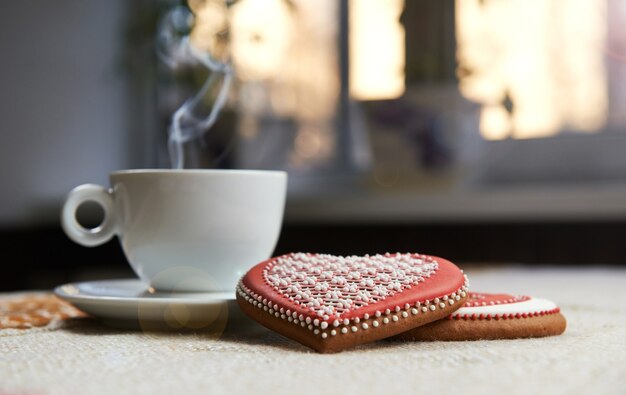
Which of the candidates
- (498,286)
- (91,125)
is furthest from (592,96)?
(91,125)

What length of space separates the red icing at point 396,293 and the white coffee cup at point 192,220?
0.12 meters

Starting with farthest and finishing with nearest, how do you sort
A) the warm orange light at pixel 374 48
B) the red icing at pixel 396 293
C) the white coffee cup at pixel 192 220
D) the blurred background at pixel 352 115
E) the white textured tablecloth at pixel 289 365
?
the warm orange light at pixel 374 48
the blurred background at pixel 352 115
the white coffee cup at pixel 192 220
the red icing at pixel 396 293
the white textured tablecloth at pixel 289 365

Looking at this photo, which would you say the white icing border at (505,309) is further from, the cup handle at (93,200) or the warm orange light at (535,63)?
the warm orange light at (535,63)

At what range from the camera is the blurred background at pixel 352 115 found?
1.66 m

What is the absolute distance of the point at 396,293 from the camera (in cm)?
47

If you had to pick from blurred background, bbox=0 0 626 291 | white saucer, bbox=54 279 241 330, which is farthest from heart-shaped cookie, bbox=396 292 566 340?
blurred background, bbox=0 0 626 291

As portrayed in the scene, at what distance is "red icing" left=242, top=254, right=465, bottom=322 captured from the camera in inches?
17.9

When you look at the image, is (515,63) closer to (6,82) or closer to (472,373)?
(6,82)

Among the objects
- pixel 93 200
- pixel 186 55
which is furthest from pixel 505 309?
pixel 186 55

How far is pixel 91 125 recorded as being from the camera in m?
2.00

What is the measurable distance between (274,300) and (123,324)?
0.16 m

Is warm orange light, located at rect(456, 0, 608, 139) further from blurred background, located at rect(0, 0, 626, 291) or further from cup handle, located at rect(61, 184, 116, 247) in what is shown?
cup handle, located at rect(61, 184, 116, 247)

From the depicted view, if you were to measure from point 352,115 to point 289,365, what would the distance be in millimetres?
1598

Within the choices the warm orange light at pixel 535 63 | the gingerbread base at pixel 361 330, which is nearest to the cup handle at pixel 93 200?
the gingerbread base at pixel 361 330
